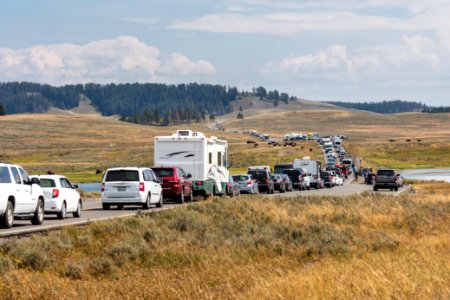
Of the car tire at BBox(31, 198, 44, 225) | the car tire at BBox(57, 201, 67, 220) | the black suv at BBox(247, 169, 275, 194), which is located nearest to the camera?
the car tire at BBox(31, 198, 44, 225)

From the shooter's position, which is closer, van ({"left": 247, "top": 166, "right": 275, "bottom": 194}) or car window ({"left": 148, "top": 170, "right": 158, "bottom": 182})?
car window ({"left": 148, "top": 170, "right": 158, "bottom": 182})

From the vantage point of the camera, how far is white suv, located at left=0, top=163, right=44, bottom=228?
23.2 meters

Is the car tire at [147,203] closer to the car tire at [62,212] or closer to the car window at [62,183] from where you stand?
the car window at [62,183]

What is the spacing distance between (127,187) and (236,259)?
63.4 ft

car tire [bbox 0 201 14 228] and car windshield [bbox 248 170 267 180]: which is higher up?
car tire [bbox 0 201 14 228]

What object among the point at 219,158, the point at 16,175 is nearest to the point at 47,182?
the point at 16,175

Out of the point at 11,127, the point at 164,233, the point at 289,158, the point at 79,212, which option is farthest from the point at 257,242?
the point at 11,127

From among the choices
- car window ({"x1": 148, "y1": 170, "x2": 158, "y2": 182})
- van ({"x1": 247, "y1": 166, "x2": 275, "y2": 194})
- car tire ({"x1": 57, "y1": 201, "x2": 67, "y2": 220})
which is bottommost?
van ({"x1": 247, "y1": 166, "x2": 275, "y2": 194})

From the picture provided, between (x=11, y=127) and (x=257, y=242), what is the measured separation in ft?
617

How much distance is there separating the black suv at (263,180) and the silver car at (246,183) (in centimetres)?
288

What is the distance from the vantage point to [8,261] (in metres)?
14.5

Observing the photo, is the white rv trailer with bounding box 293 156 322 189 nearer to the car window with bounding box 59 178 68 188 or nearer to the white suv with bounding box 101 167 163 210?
the white suv with bounding box 101 167 163 210

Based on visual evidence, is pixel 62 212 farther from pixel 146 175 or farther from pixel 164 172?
pixel 164 172

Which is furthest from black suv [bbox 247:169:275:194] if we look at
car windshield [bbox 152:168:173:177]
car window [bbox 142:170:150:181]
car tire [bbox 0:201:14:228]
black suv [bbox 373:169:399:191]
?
car tire [bbox 0:201:14:228]
